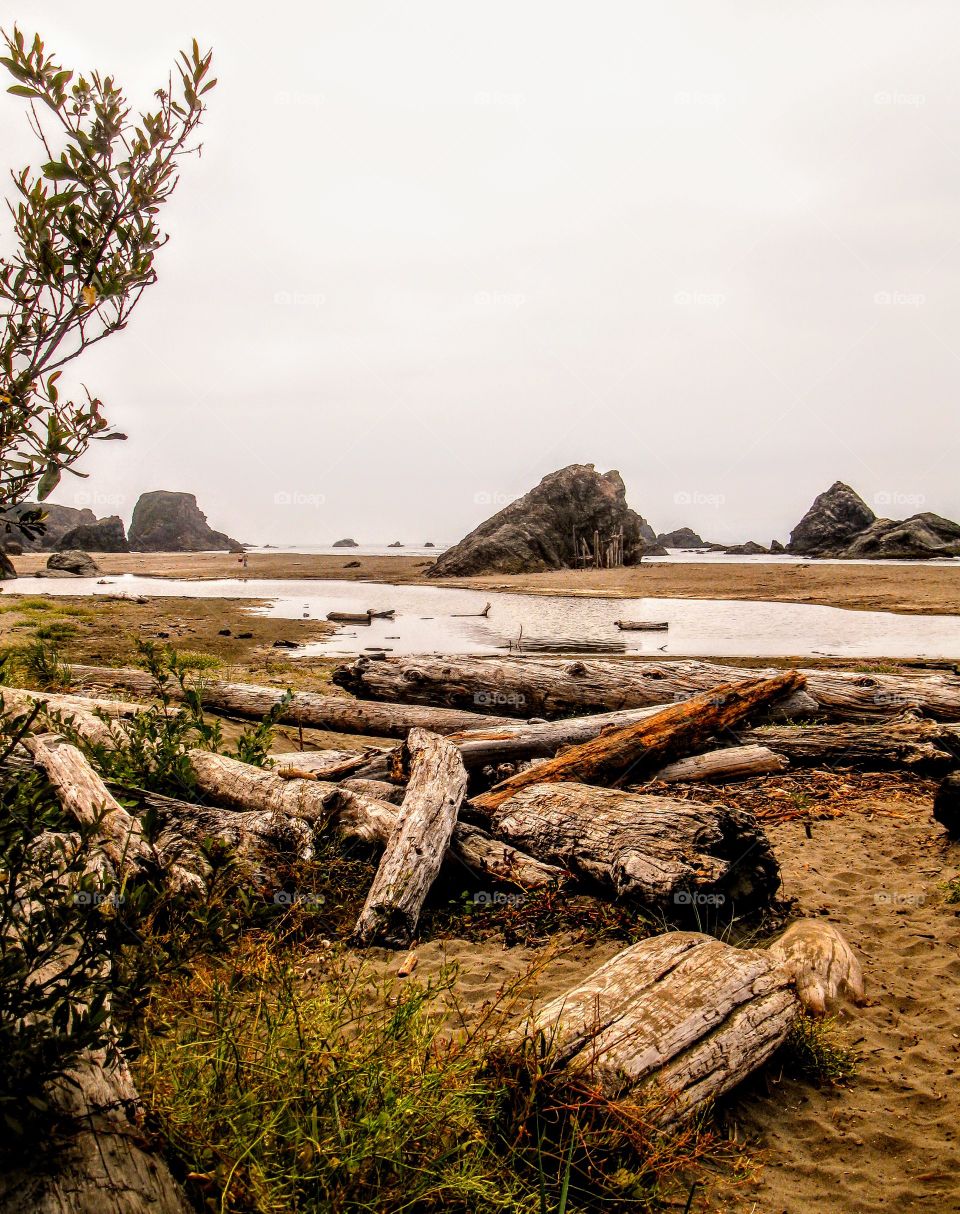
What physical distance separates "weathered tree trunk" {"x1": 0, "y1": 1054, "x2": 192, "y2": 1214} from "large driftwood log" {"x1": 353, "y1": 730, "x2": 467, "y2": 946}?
2.58 m

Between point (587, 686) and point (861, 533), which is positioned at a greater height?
point (861, 533)

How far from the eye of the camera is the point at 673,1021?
339 centimetres

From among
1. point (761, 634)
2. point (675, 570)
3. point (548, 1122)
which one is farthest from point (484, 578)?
point (548, 1122)

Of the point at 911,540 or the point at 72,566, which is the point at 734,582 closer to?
the point at 911,540

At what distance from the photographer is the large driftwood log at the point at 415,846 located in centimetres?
493

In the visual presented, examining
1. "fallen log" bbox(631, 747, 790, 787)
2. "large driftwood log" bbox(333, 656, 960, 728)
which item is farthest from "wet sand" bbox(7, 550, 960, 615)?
"fallen log" bbox(631, 747, 790, 787)

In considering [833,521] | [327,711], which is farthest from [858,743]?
[833,521]

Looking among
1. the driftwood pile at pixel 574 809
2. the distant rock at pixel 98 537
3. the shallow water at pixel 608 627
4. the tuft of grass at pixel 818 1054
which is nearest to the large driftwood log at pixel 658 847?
the driftwood pile at pixel 574 809

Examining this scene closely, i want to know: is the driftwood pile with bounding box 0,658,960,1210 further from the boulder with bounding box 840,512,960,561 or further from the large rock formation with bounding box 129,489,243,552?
the large rock formation with bounding box 129,489,243,552

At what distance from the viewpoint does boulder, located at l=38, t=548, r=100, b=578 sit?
164 feet

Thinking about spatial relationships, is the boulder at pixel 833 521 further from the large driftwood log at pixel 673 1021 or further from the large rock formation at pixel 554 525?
the large driftwood log at pixel 673 1021

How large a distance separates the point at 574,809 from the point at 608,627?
17.7m

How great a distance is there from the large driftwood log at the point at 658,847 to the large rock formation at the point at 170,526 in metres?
130

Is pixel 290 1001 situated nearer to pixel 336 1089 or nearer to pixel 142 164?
pixel 336 1089
